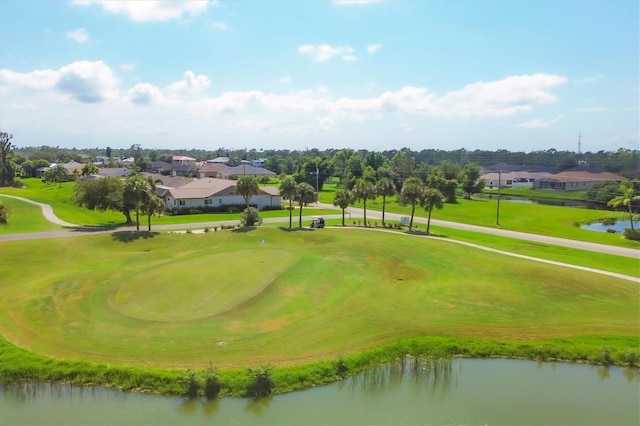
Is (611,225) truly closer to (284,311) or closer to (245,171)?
(284,311)

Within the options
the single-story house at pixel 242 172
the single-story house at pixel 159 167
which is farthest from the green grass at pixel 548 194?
the single-story house at pixel 159 167

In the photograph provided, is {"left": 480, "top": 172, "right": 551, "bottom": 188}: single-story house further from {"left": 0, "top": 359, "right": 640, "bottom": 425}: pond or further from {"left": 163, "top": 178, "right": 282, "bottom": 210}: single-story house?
{"left": 0, "top": 359, "right": 640, "bottom": 425}: pond

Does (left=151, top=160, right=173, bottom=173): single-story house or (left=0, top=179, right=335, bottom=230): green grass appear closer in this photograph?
(left=0, top=179, right=335, bottom=230): green grass

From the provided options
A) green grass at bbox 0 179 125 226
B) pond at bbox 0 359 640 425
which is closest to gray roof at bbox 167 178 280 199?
green grass at bbox 0 179 125 226

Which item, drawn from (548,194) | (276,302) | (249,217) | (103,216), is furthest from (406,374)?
(548,194)

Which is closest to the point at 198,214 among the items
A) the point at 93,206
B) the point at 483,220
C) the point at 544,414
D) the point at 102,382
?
the point at 93,206

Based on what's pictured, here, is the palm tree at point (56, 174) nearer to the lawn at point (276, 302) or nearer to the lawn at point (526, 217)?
the lawn at point (526, 217)

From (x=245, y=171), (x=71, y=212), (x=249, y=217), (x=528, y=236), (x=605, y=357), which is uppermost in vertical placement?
(x=245, y=171)
